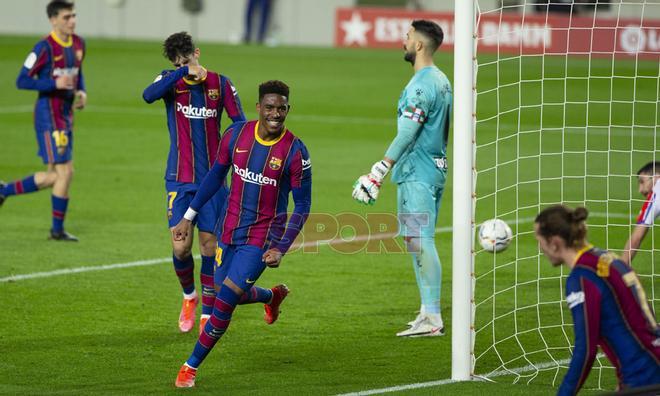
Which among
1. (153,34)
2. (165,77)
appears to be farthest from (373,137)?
(153,34)

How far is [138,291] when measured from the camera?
1020 centimetres

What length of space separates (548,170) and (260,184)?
407 inches

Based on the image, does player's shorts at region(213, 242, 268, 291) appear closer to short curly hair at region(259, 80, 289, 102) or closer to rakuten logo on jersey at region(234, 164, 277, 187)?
rakuten logo on jersey at region(234, 164, 277, 187)

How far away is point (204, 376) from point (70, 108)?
578 cm

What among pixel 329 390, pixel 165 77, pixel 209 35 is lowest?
pixel 329 390

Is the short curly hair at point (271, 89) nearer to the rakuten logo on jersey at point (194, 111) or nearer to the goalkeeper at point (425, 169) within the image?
the rakuten logo on jersey at point (194, 111)

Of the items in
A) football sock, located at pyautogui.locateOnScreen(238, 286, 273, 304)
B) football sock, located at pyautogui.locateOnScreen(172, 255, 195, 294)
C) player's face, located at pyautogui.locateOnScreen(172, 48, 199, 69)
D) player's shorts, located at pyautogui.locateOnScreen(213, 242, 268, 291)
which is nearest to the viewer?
player's shorts, located at pyautogui.locateOnScreen(213, 242, 268, 291)

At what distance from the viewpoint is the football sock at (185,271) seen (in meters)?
8.90

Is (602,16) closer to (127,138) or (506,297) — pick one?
(127,138)

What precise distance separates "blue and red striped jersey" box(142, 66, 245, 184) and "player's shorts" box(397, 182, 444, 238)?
141cm

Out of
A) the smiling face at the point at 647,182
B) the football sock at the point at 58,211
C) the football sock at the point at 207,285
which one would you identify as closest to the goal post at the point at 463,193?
the smiling face at the point at 647,182

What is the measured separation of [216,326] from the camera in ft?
24.0

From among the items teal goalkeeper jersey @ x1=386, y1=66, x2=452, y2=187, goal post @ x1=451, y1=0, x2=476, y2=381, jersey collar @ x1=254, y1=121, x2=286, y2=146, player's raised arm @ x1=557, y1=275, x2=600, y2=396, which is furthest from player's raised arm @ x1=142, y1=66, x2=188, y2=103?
player's raised arm @ x1=557, y1=275, x2=600, y2=396

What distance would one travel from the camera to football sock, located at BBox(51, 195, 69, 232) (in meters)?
12.3
